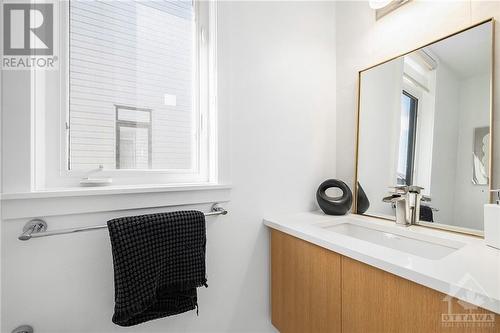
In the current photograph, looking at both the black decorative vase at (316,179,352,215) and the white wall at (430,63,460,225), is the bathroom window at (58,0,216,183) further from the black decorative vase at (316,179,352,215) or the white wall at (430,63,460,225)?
the white wall at (430,63,460,225)

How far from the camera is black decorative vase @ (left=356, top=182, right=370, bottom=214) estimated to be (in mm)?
1311

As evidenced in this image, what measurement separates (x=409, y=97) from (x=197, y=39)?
1109mm

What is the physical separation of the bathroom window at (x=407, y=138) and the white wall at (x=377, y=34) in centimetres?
27

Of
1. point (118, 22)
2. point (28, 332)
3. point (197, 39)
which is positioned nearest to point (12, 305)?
point (28, 332)

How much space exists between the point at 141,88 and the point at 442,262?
131cm

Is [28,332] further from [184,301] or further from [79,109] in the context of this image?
[79,109]

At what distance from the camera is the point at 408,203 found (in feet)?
3.55

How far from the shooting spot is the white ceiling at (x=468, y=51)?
89cm

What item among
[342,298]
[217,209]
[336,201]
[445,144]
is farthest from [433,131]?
[217,209]

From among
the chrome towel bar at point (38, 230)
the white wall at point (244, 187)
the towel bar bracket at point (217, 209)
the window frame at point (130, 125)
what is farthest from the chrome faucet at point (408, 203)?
the chrome towel bar at point (38, 230)

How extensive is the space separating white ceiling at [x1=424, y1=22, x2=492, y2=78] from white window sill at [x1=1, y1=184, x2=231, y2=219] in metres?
1.12

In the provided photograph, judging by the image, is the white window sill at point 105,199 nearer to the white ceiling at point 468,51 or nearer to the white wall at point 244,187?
the white wall at point 244,187

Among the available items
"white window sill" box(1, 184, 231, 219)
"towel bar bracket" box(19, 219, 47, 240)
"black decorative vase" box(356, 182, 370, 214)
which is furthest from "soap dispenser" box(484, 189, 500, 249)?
"towel bar bracket" box(19, 219, 47, 240)

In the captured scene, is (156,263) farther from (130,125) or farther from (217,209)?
(130,125)
